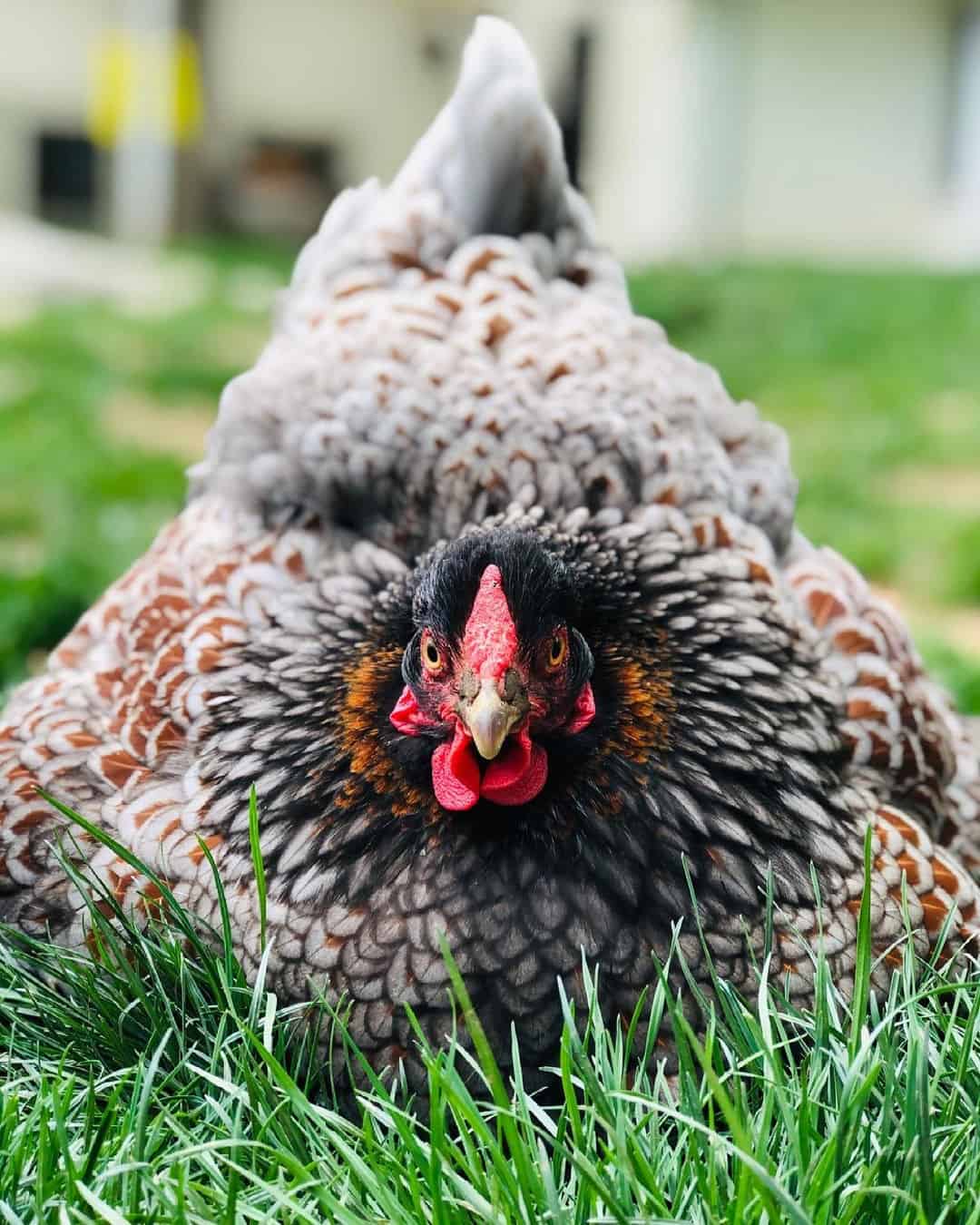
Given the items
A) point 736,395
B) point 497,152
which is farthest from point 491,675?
point 736,395

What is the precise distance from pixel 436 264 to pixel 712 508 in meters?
0.74

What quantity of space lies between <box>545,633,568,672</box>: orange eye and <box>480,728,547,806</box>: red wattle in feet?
0.28

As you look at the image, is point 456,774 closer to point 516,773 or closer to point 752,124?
point 516,773

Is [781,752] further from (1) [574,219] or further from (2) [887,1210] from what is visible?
(1) [574,219]

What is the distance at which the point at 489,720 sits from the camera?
1.59 meters

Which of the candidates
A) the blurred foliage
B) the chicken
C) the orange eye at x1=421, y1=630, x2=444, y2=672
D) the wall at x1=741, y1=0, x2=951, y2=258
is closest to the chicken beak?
the chicken

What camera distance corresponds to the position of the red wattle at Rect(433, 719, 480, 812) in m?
1.68

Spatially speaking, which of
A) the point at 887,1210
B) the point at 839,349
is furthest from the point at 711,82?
the point at 887,1210

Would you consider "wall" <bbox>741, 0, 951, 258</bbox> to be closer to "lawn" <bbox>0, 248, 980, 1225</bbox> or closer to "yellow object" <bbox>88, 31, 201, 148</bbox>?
"yellow object" <bbox>88, 31, 201, 148</bbox>

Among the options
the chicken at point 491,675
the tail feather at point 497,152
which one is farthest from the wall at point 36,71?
the chicken at point 491,675

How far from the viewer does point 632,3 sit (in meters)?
12.7

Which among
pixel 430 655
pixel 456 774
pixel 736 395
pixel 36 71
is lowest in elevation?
pixel 456 774

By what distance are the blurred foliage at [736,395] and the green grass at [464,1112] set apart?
5.46 ft

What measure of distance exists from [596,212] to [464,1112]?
41.6ft
